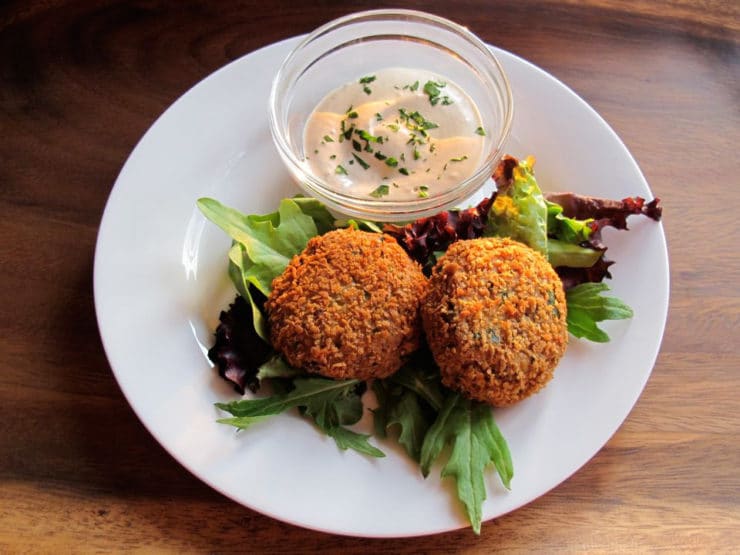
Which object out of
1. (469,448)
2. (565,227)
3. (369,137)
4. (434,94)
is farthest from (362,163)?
(469,448)

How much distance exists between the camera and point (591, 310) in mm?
2227

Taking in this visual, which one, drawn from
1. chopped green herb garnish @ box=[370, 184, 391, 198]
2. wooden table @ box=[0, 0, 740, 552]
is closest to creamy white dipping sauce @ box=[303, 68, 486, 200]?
chopped green herb garnish @ box=[370, 184, 391, 198]

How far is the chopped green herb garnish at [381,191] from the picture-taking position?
2.24 metres

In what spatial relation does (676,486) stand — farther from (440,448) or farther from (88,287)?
(88,287)

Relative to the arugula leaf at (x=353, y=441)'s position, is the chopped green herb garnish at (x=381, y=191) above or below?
above

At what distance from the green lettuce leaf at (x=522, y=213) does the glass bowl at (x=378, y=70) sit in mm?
121

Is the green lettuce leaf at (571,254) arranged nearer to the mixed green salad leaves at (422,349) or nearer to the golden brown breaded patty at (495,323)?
the mixed green salad leaves at (422,349)

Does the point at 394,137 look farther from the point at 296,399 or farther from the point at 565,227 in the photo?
the point at 296,399

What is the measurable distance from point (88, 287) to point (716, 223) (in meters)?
2.36

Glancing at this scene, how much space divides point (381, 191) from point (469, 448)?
836 mm

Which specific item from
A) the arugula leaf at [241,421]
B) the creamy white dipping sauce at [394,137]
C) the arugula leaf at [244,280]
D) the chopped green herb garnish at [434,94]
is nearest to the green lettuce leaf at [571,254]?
the creamy white dipping sauce at [394,137]

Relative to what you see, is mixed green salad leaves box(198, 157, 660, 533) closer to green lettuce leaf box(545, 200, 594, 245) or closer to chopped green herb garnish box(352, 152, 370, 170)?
green lettuce leaf box(545, 200, 594, 245)

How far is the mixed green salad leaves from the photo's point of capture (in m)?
2.06

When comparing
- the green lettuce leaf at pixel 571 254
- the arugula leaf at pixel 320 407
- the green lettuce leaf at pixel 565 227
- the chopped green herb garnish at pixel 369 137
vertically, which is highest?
the chopped green herb garnish at pixel 369 137
